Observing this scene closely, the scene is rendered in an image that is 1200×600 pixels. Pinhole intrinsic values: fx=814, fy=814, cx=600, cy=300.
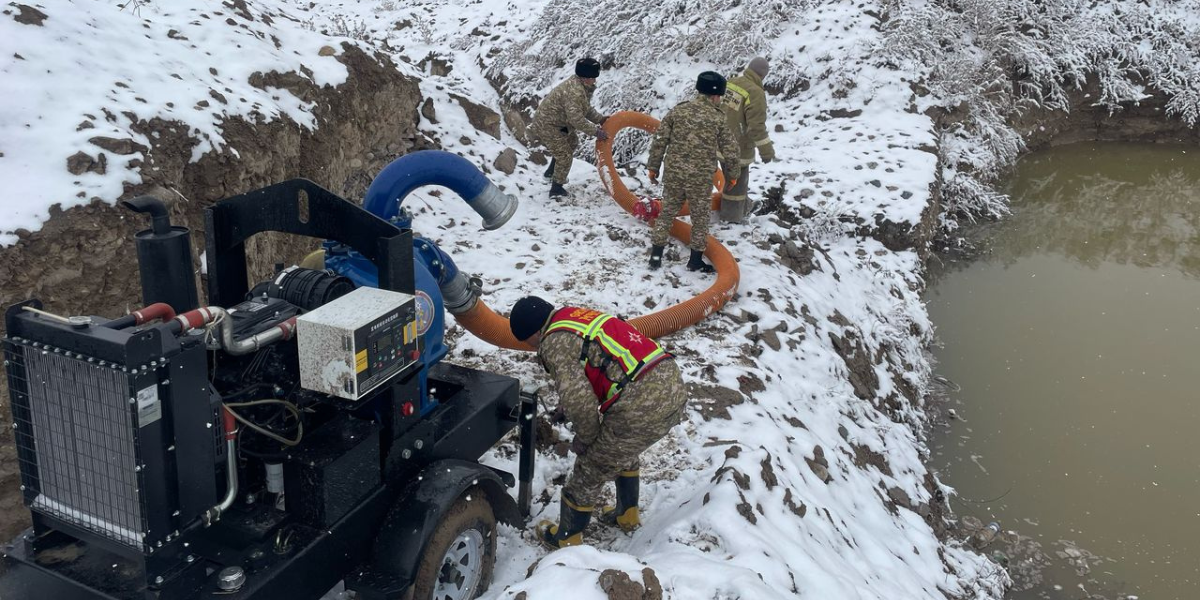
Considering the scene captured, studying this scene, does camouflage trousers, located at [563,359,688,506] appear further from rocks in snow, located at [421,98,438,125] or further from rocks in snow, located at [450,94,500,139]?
rocks in snow, located at [450,94,500,139]

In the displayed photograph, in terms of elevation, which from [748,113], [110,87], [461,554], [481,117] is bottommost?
[461,554]

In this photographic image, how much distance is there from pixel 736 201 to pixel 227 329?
7.28 m

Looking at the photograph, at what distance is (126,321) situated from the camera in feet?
9.08

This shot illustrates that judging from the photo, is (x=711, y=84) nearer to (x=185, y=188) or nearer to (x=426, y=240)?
(x=426, y=240)

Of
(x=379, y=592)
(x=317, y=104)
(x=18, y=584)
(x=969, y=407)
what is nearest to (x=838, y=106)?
(x=969, y=407)

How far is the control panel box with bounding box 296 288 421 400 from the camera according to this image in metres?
3.11

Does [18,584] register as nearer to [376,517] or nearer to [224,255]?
[376,517]

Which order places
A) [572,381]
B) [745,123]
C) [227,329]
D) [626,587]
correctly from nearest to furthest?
[227,329], [626,587], [572,381], [745,123]

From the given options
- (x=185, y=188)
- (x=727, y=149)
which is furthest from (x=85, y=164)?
(x=727, y=149)

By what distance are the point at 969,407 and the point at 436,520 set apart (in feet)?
20.0

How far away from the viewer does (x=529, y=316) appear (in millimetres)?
4539

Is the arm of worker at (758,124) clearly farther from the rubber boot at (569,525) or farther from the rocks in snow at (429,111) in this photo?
the rubber boot at (569,525)

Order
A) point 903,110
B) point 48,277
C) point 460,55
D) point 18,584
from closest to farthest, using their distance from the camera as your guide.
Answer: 1. point 18,584
2. point 48,277
3. point 903,110
4. point 460,55

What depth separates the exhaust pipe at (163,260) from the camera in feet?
10.6
